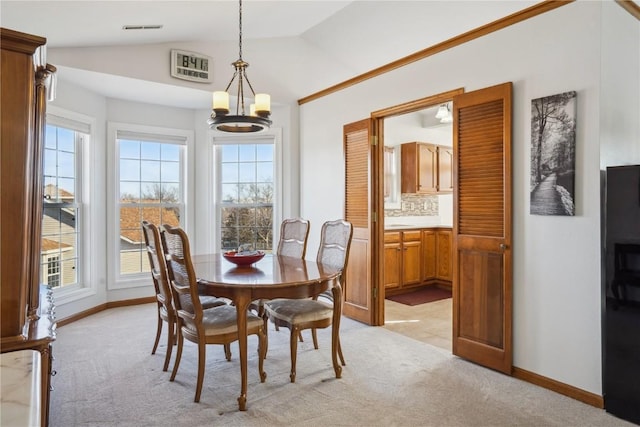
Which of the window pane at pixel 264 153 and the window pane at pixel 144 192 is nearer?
the window pane at pixel 144 192

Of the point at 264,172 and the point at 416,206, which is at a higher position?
the point at 264,172

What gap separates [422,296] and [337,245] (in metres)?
2.59

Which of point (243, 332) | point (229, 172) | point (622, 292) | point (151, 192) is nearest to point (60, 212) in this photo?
point (151, 192)

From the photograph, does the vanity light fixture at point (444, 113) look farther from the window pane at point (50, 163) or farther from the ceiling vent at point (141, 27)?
the window pane at point (50, 163)

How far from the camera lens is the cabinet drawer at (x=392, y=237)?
211 inches

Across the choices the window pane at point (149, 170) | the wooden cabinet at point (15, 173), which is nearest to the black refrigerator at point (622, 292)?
the wooden cabinet at point (15, 173)

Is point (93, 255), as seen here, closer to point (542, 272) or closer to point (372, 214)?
point (372, 214)

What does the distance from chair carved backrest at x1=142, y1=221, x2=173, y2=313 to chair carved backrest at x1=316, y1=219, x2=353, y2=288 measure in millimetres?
1261

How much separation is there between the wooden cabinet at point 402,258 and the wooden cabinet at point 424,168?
2.54 feet

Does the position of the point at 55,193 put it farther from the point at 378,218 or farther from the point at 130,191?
the point at 378,218

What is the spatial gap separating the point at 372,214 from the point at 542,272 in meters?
1.79

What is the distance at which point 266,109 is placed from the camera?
3029 mm

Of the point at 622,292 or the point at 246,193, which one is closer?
the point at 622,292

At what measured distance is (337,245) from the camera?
3.35 metres
